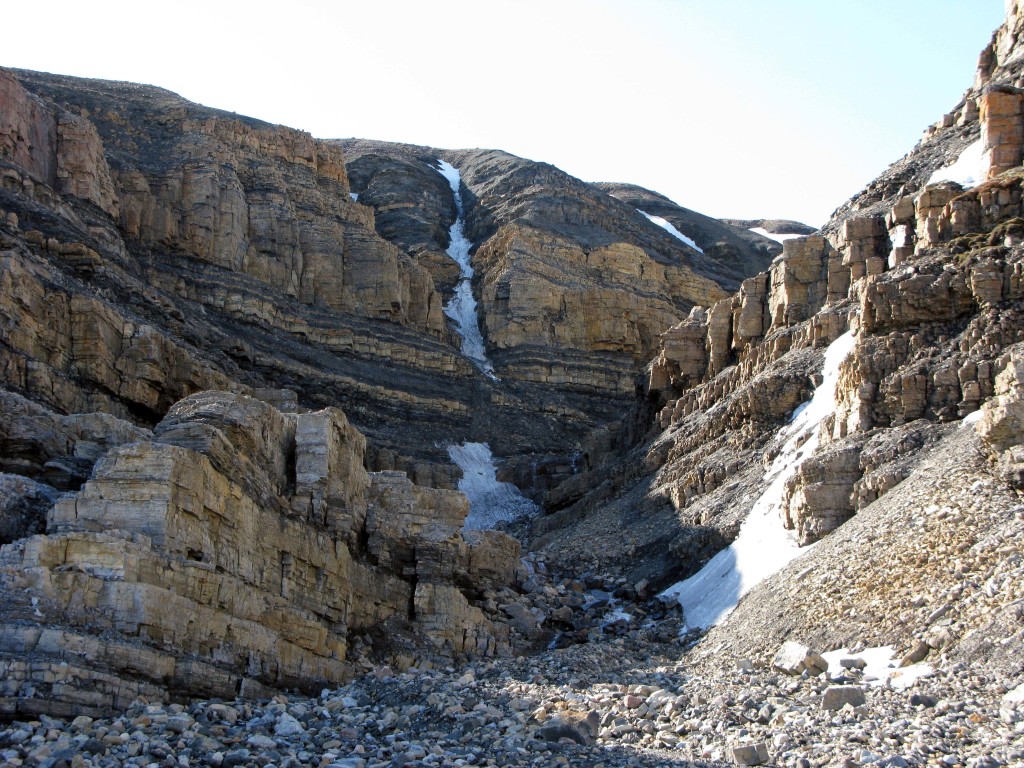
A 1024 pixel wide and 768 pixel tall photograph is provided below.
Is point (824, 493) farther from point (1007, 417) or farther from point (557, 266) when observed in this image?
point (557, 266)

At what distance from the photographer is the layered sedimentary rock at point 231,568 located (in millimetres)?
18062

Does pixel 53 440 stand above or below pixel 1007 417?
below

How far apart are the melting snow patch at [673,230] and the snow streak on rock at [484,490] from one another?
4467 cm

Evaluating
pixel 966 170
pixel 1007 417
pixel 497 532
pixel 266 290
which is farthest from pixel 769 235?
pixel 1007 417

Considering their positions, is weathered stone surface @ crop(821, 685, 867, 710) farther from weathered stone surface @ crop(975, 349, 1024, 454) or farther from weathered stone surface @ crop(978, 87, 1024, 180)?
weathered stone surface @ crop(978, 87, 1024, 180)

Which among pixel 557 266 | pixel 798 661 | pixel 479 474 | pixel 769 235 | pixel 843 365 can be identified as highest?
pixel 769 235

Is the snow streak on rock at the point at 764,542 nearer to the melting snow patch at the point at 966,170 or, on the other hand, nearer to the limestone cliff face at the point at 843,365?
the limestone cliff face at the point at 843,365

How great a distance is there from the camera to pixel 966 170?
4000 centimetres

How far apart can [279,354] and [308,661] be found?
38.7m

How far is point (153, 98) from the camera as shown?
284 feet

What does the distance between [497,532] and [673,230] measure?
3311 inches

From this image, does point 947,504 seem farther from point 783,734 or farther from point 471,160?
point 471,160

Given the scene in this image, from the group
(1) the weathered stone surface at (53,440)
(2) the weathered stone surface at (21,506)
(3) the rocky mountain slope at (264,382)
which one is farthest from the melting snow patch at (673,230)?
(2) the weathered stone surface at (21,506)

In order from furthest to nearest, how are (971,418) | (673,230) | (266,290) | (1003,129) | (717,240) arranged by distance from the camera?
1. (673,230)
2. (717,240)
3. (266,290)
4. (1003,129)
5. (971,418)
